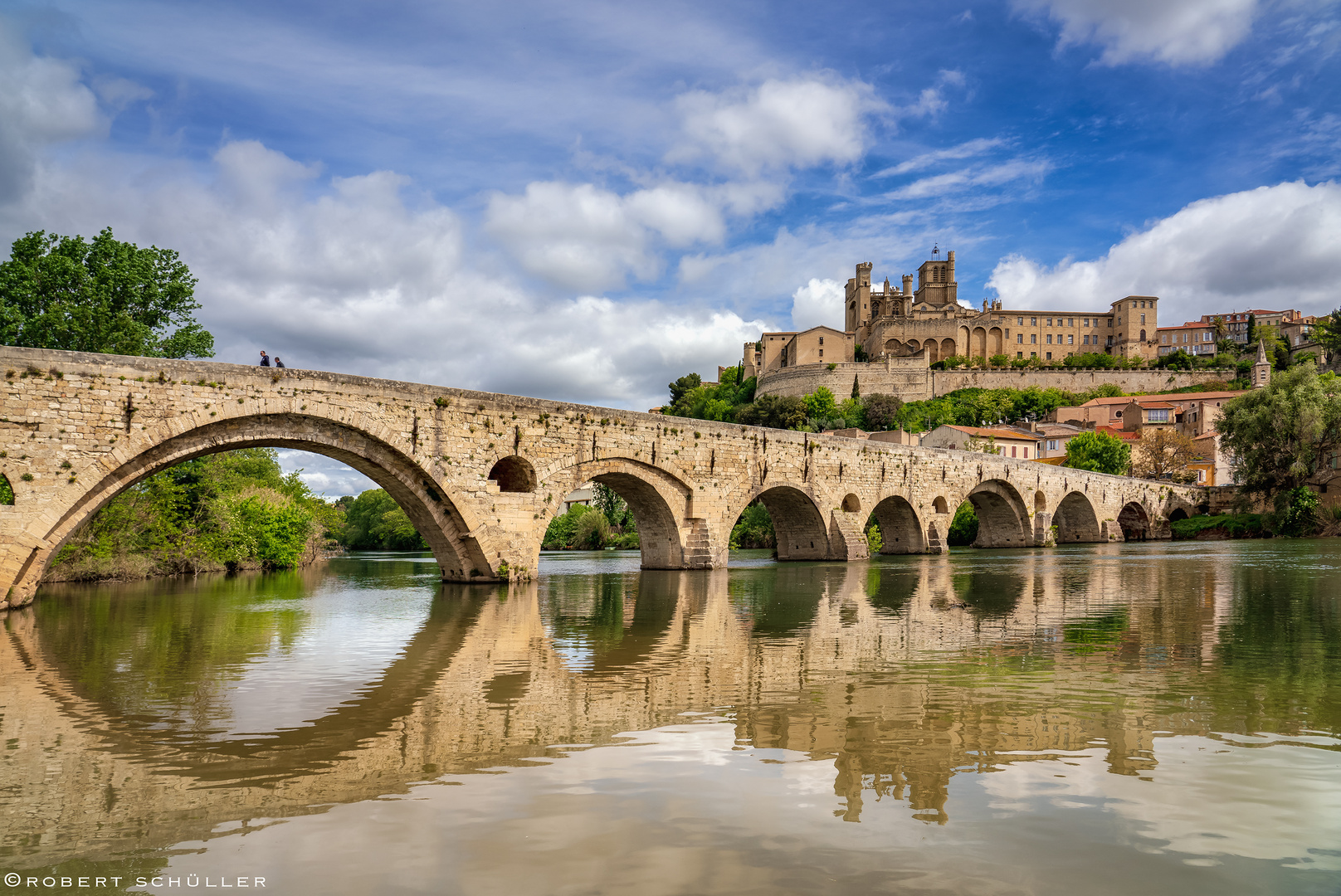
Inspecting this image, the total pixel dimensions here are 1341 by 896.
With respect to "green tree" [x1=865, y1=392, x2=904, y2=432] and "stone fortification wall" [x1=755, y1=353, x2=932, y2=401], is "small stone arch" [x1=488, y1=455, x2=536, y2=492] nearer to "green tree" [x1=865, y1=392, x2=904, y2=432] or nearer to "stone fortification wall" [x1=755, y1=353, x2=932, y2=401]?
"green tree" [x1=865, y1=392, x2=904, y2=432]

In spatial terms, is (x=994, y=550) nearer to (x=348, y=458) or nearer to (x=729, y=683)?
(x=348, y=458)

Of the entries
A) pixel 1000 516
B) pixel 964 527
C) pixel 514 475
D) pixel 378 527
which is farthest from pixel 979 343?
pixel 514 475

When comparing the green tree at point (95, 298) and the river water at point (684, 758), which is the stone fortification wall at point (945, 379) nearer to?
the green tree at point (95, 298)

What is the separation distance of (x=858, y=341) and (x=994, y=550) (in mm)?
71074

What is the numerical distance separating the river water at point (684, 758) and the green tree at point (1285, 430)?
40.0 m

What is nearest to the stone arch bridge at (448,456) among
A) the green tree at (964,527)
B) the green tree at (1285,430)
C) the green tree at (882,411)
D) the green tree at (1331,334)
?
the green tree at (964,527)

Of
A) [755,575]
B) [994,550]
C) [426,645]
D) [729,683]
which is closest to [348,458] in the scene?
[426,645]

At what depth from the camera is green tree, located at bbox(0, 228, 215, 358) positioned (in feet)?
77.9

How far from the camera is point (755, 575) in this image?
23.6 m

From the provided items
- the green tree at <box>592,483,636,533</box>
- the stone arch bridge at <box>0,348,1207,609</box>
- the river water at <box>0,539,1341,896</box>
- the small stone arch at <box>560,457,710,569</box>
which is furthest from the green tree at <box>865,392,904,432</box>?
the river water at <box>0,539,1341,896</box>

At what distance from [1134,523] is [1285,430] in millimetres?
12329

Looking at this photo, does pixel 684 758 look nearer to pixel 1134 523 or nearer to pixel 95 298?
pixel 95 298

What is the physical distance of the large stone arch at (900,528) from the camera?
34.4 metres

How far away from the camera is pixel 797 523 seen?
3091 cm
